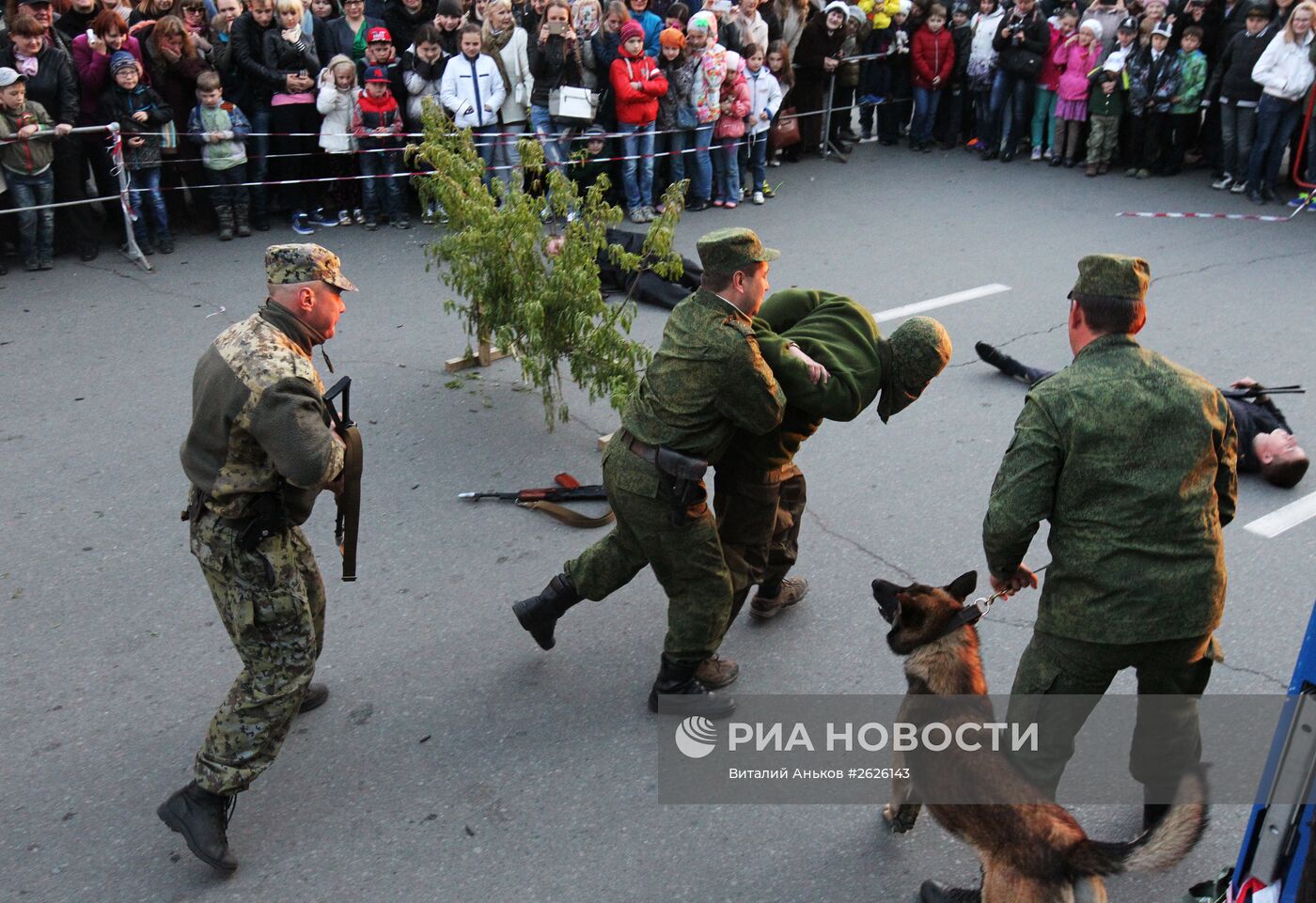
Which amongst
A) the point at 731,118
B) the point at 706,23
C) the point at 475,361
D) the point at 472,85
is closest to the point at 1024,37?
the point at 731,118

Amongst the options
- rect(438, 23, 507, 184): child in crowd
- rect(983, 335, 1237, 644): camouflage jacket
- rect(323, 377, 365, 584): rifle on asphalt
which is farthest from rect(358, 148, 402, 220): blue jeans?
rect(983, 335, 1237, 644): camouflage jacket

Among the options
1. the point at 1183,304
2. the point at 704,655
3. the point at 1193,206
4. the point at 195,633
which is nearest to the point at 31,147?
the point at 195,633

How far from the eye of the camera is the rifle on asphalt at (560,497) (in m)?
5.82

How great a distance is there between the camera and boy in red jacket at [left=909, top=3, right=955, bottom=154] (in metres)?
13.4

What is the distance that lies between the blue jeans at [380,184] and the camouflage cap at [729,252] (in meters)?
7.45

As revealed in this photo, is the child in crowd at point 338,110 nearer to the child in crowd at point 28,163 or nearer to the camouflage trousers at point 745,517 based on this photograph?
the child in crowd at point 28,163

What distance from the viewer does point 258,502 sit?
3691mm

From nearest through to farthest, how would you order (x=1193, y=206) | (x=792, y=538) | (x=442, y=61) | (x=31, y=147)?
(x=792, y=538) < (x=31, y=147) < (x=442, y=61) < (x=1193, y=206)

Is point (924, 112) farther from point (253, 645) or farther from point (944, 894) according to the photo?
point (253, 645)

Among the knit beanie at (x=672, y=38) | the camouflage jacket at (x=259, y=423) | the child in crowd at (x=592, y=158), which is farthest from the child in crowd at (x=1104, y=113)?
the camouflage jacket at (x=259, y=423)

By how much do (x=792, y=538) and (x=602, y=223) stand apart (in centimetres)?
231

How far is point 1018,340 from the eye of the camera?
8.16 meters

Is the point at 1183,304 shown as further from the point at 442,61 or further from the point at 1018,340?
the point at 442,61

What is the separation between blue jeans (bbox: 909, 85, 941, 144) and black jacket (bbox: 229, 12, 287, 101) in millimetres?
7229
